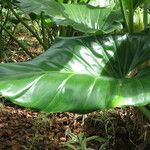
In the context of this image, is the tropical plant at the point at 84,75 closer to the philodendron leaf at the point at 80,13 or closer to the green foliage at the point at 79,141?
the philodendron leaf at the point at 80,13

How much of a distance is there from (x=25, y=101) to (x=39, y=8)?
37.2 inches

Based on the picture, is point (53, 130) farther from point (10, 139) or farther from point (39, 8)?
point (39, 8)

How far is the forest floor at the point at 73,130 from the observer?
6.70 feet

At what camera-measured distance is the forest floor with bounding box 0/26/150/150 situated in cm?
204

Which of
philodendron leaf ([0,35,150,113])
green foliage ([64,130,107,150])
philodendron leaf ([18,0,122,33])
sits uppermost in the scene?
philodendron leaf ([18,0,122,33])

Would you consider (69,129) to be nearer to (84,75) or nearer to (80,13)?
(80,13)

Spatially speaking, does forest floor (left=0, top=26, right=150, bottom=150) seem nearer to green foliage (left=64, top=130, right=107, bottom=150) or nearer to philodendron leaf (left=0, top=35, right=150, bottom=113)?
green foliage (left=64, top=130, right=107, bottom=150)

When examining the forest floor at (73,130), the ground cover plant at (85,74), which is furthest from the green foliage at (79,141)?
the ground cover plant at (85,74)

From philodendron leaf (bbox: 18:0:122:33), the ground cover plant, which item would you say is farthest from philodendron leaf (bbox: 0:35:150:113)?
philodendron leaf (bbox: 18:0:122:33)

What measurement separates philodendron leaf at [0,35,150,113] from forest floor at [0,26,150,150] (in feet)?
1.66

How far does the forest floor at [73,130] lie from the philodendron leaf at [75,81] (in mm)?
507

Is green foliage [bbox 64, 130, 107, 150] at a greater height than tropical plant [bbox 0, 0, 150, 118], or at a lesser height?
lesser

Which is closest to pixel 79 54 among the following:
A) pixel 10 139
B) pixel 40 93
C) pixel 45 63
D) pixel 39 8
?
pixel 45 63

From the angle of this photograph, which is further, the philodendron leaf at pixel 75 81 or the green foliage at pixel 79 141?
the green foliage at pixel 79 141
